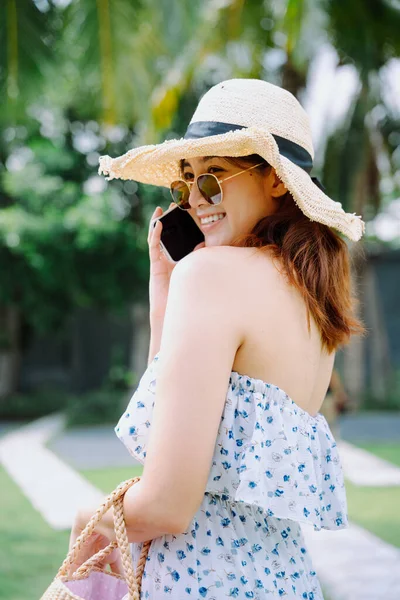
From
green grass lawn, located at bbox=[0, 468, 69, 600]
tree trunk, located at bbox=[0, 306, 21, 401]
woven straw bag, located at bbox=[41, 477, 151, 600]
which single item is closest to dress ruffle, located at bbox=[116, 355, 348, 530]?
woven straw bag, located at bbox=[41, 477, 151, 600]

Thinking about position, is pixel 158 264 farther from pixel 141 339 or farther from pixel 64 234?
pixel 141 339

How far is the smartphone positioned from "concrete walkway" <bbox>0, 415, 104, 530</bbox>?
13.0 feet

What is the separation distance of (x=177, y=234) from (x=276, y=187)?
0.35m

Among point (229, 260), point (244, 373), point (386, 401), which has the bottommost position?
point (386, 401)

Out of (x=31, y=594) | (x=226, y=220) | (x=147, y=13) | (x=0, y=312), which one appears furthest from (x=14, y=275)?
(x=226, y=220)

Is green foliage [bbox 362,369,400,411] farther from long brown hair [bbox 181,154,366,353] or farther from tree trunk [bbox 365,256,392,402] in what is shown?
long brown hair [bbox 181,154,366,353]

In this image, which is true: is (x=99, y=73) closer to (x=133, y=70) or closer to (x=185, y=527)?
(x=133, y=70)

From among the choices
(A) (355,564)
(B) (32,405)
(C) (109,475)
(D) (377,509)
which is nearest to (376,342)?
(B) (32,405)

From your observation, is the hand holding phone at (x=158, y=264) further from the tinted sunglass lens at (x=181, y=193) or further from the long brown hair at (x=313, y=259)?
the long brown hair at (x=313, y=259)

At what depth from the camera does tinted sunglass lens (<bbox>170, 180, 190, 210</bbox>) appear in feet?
6.30

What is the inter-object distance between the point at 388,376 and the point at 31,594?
14509 millimetres

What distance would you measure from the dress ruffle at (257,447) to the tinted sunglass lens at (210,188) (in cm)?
39

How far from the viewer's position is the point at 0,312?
19.3m

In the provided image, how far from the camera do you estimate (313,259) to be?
1.65 meters
